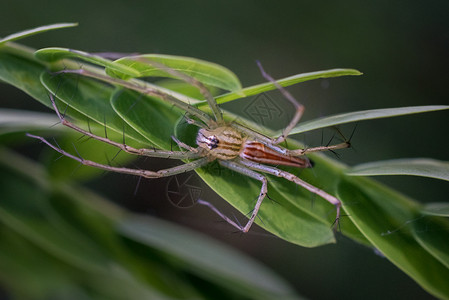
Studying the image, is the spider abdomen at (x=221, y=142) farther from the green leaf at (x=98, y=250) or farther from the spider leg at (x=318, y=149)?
the green leaf at (x=98, y=250)

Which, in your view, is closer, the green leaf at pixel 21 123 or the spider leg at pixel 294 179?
the spider leg at pixel 294 179

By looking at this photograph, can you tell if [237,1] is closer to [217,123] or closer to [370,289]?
[217,123]

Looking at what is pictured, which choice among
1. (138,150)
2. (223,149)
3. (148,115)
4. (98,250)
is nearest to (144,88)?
(148,115)

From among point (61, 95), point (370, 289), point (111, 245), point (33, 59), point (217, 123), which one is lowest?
point (111, 245)

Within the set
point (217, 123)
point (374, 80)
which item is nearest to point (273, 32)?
point (374, 80)

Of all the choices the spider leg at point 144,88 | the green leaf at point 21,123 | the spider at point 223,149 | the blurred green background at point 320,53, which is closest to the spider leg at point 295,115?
the spider at point 223,149

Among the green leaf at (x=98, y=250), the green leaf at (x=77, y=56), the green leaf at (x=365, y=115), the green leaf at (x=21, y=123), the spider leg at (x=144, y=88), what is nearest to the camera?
the green leaf at (x=365, y=115)
